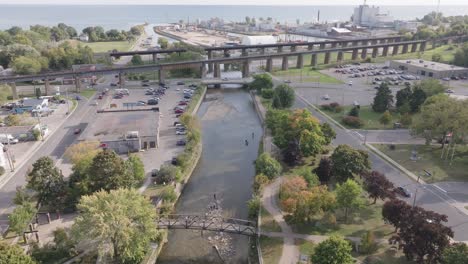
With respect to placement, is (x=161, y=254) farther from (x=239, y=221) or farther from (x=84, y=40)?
(x=84, y=40)

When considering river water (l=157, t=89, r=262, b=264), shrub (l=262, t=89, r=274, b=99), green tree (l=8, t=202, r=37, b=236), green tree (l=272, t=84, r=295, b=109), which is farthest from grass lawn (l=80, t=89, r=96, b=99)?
green tree (l=8, t=202, r=37, b=236)

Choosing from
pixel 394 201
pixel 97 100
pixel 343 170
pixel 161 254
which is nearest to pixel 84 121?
pixel 97 100

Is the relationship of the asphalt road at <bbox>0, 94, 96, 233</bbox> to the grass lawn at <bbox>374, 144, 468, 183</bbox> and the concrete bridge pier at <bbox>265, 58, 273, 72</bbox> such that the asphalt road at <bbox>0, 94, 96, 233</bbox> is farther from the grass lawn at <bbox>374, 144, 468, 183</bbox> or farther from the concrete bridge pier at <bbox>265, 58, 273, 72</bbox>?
the concrete bridge pier at <bbox>265, 58, 273, 72</bbox>

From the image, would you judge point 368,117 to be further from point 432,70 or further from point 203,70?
point 203,70

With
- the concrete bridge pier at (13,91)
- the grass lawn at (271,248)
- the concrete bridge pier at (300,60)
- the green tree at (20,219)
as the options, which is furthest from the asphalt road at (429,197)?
the concrete bridge pier at (13,91)

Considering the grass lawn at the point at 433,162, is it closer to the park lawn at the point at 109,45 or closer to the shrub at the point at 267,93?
the shrub at the point at 267,93

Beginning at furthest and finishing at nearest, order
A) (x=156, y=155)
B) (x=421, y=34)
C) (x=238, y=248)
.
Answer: (x=421, y=34) → (x=156, y=155) → (x=238, y=248)

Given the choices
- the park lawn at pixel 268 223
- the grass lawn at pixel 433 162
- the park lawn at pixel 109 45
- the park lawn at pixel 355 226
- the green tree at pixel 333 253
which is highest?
the park lawn at pixel 109 45
